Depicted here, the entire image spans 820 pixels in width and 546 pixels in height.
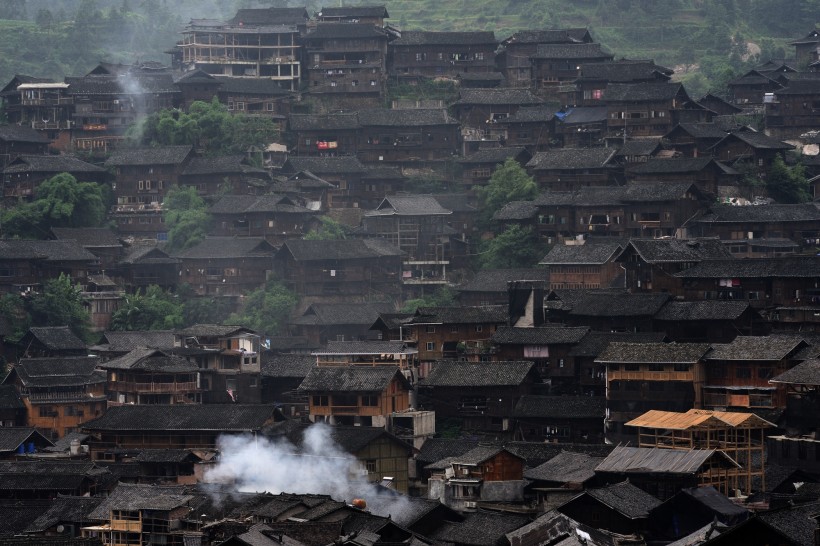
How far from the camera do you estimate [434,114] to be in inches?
3595

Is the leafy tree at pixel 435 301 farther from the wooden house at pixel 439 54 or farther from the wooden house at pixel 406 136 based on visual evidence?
the wooden house at pixel 439 54

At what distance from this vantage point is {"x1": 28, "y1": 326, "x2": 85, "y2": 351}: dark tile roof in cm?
7300

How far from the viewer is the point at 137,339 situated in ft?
244

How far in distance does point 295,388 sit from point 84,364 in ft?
29.6

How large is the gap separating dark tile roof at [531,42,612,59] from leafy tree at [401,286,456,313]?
62.0 ft

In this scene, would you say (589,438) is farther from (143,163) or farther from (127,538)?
(143,163)

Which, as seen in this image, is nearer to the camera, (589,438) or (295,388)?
(589,438)

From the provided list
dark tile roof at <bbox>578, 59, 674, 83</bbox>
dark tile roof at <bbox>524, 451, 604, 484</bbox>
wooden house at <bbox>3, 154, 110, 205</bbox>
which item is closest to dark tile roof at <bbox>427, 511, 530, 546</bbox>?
dark tile roof at <bbox>524, 451, 604, 484</bbox>

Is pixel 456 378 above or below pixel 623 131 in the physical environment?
below

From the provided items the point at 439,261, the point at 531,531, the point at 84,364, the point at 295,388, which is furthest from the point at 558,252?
the point at 531,531

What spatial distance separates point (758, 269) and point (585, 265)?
10.5m

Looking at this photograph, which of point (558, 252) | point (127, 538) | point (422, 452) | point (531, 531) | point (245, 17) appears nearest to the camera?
point (531, 531)

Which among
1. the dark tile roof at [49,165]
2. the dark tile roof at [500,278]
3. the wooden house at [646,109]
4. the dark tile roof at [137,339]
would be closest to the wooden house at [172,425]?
the dark tile roof at [137,339]

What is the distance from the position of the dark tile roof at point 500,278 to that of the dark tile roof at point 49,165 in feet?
70.8
